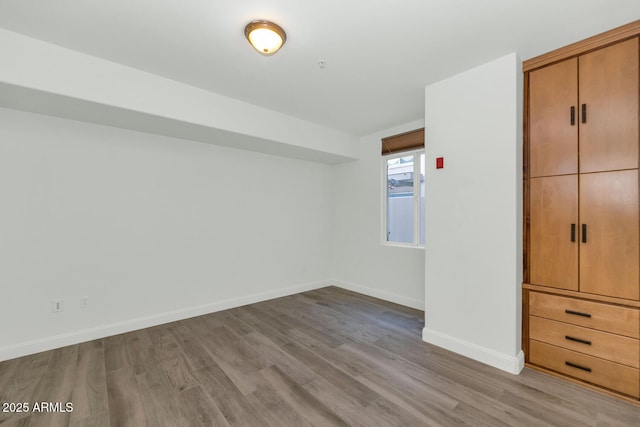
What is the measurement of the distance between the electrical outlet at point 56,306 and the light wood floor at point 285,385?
0.40m

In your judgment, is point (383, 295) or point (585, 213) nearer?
point (585, 213)

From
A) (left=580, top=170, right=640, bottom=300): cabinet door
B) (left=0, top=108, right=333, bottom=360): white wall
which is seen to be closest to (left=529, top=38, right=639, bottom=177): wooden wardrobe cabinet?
(left=580, top=170, right=640, bottom=300): cabinet door

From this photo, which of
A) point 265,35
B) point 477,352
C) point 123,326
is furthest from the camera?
point 123,326

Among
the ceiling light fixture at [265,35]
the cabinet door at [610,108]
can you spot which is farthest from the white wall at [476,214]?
the ceiling light fixture at [265,35]

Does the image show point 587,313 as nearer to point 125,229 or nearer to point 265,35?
point 265,35

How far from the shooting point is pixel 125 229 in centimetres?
322

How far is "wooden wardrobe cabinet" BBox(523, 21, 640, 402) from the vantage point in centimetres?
200

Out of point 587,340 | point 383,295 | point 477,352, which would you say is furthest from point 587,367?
point 383,295

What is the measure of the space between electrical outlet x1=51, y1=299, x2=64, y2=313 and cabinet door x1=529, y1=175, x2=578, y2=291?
4.55 m

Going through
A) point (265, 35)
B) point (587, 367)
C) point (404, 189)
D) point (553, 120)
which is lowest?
point (587, 367)

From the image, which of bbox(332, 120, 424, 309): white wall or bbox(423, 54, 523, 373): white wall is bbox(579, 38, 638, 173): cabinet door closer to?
bbox(423, 54, 523, 373): white wall

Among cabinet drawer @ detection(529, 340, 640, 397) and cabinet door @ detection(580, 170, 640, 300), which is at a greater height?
cabinet door @ detection(580, 170, 640, 300)

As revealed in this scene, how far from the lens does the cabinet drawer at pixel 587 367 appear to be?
197 cm

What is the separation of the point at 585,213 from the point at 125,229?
4.48 m
